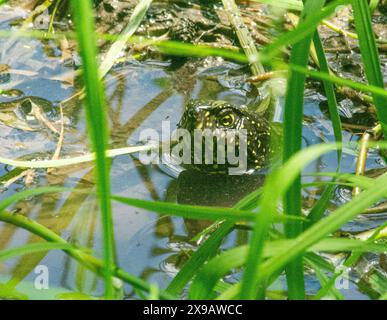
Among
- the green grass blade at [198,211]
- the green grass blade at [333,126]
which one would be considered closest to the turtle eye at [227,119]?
the green grass blade at [333,126]

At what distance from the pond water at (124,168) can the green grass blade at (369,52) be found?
0.67m

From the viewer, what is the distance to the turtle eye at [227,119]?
141 inches

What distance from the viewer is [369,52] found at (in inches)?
91.9

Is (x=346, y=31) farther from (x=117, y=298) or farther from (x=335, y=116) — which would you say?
(x=117, y=298)

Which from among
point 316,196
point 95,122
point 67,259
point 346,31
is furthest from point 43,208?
point 346,31

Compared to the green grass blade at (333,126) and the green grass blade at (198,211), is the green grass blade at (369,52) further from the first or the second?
the green grass blade at (198,211)

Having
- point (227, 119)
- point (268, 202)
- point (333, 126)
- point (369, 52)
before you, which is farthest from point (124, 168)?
point (268, 202)

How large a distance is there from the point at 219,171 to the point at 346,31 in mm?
1628

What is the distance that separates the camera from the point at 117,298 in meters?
2.01

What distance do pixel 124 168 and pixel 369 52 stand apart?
5.01ft

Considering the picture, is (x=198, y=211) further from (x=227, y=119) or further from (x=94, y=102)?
(x=227, y=119)

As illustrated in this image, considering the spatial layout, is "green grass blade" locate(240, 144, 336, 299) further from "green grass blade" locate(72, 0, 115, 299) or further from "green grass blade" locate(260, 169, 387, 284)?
"green grass blade" locate(72, 0, 115, 299)
